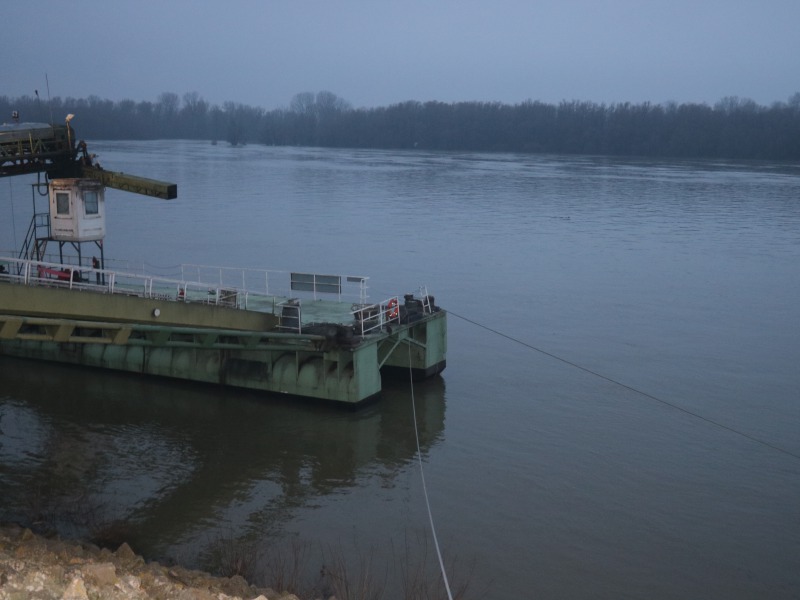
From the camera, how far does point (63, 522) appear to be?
51.8 feet

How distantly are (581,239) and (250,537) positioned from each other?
39.1 meters

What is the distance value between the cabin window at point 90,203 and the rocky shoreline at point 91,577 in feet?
43.7

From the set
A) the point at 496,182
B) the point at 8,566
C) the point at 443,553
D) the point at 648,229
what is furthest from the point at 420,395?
the point at 496,182

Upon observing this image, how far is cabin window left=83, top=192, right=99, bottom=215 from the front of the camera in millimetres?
25708

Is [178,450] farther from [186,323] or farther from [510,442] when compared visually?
[510,442]

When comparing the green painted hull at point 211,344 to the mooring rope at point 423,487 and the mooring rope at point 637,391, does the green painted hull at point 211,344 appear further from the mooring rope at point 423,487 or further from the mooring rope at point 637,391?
the mooring rope at point 637,391

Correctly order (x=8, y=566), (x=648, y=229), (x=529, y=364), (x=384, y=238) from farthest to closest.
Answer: (x=648, y=229) → (x=384, y=238) → (x=529, y=364) → (x=8, y=566)

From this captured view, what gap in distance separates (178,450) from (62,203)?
9394 millimetres

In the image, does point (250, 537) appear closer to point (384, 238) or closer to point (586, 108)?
point (384, 238)

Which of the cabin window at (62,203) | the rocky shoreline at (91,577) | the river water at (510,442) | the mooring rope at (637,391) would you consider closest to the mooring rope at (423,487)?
the river water at (510,442)

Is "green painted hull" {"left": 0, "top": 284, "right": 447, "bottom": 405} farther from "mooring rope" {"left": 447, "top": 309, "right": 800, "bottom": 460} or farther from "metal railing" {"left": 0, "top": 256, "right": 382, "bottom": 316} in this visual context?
"mooring rope" {"left": 447, "top": 309, "right": 800, "bottom": 460}

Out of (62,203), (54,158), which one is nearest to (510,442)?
(62,203)

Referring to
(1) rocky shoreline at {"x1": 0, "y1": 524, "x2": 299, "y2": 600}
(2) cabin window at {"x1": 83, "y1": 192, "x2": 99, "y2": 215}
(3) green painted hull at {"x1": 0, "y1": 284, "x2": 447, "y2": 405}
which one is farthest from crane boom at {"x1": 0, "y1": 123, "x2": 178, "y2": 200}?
(1) rocky shoreline at {"x1": 0, "y1": 524, "x2": 299, "y2": 600}

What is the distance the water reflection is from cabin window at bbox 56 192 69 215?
4706mm
